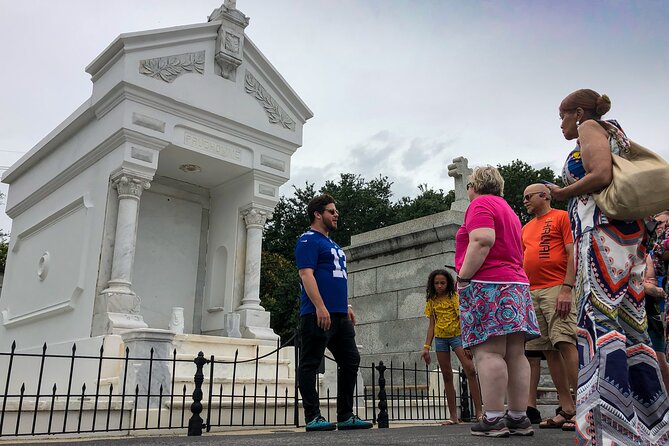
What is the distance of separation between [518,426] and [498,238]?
1226 mm

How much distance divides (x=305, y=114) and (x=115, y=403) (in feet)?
27.5

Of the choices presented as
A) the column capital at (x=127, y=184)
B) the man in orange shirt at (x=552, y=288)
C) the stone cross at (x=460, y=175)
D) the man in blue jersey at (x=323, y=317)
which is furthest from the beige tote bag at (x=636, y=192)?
the column capital at (x=127, y=184)

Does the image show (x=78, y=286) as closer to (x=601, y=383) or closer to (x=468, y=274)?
(x=468, y=274)

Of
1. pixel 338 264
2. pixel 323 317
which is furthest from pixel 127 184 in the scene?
pixel 323 317

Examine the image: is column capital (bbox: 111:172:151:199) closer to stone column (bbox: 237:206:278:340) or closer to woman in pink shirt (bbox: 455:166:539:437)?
stone column (bbox: 237:206:278:340)

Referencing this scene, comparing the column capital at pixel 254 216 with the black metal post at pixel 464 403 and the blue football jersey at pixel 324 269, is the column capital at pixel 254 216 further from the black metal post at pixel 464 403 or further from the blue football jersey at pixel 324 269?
the blue football jersey at pixel 324 269

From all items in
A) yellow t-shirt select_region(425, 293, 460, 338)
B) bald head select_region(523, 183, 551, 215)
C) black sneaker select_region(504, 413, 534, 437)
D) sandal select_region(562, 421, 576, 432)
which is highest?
bald head select_region(523, 183, 551, 215)

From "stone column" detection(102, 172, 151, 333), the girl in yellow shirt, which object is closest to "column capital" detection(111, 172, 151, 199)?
"stone column" detection(102, 172, 151, 333)

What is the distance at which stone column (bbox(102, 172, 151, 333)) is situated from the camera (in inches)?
376

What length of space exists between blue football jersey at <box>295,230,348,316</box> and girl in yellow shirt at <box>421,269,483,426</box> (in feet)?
5.75

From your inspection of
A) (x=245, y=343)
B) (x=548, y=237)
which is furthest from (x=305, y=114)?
(x=548, y=237)

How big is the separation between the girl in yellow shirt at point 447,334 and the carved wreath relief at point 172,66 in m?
7.13

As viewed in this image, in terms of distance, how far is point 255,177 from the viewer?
12148mm

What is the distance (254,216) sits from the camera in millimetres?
12203
